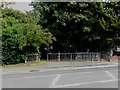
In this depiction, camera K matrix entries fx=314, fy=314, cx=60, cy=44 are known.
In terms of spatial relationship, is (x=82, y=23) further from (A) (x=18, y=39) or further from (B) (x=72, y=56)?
(A) (x=18, y=39)

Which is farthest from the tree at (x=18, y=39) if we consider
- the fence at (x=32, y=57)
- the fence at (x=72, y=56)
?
the fence at (x=72, y=56)

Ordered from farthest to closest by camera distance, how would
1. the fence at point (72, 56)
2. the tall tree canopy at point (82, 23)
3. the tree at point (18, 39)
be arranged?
the tall tree canopy at point (82, 23) → the fence at point (72, 56) → the tree at point (18, 39)

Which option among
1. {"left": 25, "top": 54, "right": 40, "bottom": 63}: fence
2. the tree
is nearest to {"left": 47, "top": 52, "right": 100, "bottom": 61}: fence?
{"left": 25, "top": 54, "right": 40, "bottom": 63}: fence

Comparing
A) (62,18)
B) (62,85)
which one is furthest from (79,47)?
(62,85)

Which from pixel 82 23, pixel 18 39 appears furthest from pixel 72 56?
pixel 18 39

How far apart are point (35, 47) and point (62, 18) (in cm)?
468

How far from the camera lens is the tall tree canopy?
3141 cm

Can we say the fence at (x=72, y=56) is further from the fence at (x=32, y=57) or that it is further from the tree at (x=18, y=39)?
the tree at (x=18, y=39)

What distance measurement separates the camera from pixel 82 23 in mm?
31812

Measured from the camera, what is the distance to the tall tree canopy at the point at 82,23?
103 feet

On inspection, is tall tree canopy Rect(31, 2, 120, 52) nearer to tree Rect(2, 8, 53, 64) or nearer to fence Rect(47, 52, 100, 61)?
fence Rect(47, 52, 100, 61)

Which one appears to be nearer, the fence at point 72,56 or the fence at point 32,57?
the fence at point 32,57

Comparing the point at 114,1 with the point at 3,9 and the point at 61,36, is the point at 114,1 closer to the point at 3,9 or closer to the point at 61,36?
the point at 61,36

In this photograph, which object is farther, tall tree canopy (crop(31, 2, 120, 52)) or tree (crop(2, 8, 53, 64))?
tall tree canopy (crop(31, 2, 120, 52))
